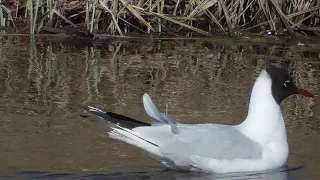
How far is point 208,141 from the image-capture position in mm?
5180

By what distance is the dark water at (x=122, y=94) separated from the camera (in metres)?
5.32

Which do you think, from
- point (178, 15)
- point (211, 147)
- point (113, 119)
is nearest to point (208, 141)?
point (211, 147)

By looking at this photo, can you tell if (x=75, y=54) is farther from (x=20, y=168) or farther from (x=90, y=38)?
(x=20, y=168)

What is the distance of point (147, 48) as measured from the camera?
9938 millimetres

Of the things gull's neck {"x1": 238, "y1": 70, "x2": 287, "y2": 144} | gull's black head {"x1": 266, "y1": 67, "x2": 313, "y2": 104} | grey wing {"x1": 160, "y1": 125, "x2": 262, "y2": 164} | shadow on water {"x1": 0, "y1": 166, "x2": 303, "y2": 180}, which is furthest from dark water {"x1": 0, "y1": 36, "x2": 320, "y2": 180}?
gull's black head {"x1": 266, "y1": 67, "x2": 313, "y2": 104}

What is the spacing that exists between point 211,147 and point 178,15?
5.95m

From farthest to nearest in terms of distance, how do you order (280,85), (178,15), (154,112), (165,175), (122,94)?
(178,15) → (122,94) → (280,85) → (165,175) → (154,112)

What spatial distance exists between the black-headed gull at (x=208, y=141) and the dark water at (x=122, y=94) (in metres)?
0.09

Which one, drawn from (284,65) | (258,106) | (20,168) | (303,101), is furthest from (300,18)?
(20,168)

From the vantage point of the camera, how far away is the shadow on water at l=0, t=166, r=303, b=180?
16.4ft

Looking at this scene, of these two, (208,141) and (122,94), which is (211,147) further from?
A: (122,94)

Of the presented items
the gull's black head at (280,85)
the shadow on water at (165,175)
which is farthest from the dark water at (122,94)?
the gull's black head at (280,85)

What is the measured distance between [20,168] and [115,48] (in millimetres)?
4911

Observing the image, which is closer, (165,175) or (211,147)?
(211,147)
